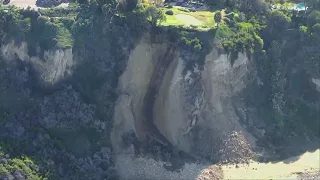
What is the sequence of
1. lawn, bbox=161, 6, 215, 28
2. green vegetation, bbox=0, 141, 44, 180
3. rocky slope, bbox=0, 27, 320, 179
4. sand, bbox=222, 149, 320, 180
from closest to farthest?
green vegetation, bbox=0, 141, 44, 180 < rocky slope, bbox=0, 27, 320, 179 < sand, bbox=222, 149, 320, 180 < lawn, bbox=161, 6, 215, 28

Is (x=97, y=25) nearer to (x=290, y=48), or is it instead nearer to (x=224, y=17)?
(x=224, y=17)

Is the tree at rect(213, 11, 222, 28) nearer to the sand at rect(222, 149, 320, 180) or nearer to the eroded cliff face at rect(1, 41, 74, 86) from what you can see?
the sand at rect(222, 149, 320, 180)

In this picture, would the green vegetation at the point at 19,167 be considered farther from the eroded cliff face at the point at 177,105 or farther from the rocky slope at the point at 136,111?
the eroded cliff face at the point at 177,105

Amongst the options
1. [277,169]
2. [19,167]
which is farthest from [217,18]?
[19,167]

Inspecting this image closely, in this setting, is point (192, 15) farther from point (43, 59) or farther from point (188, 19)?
point (43, 59)

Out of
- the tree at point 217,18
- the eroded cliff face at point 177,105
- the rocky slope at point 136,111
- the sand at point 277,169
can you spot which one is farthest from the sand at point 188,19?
the sand at point 277,169

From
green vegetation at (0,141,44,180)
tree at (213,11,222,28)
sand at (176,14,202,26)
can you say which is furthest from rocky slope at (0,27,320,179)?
tree at (213,11,222,28)

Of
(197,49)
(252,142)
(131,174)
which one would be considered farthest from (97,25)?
(252,142)
